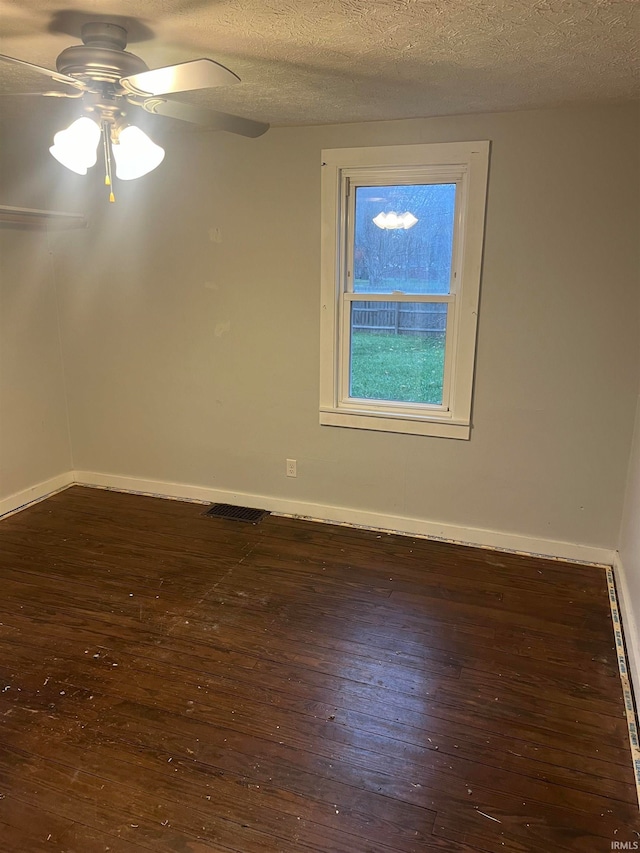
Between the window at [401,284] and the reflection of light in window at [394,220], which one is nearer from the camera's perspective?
the window at [401,284]

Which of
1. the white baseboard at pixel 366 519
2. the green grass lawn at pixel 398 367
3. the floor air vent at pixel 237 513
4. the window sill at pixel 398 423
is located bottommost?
the floor air vent at pixel 237 513

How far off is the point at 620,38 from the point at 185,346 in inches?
103

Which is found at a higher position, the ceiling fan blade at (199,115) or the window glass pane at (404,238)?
the ceiling fan blade at (199,115)

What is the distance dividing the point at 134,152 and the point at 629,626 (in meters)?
2.62

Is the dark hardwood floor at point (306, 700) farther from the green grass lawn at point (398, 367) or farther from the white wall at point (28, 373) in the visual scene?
the green grass lawn at point (398, 367)

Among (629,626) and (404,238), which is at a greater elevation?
(404,238)

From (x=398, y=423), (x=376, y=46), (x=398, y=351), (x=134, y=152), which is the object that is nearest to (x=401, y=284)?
(x=398, y=351)

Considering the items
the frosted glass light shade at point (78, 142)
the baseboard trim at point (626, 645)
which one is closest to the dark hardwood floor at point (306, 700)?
the baseboard trim at point (626, 645)

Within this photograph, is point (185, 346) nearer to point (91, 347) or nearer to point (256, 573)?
point (91, 347)

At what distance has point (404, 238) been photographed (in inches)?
120

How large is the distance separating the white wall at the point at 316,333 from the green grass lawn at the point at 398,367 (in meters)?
0.23

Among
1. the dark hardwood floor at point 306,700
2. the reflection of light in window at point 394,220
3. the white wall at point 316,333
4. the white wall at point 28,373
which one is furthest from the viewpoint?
the white wall at point 28,373

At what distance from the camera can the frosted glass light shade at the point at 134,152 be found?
6.14 feet

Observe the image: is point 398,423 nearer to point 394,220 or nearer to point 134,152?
point 394,220
